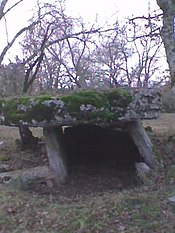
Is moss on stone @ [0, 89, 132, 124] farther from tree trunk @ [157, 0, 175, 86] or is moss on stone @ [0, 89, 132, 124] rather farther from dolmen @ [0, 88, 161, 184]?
tree trunk @ [157, 0, 175, 86]

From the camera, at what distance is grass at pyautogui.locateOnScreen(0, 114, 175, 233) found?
4145 mm

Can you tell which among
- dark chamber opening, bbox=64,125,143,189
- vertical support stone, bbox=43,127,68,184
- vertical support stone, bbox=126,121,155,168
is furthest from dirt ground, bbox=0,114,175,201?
vertical support stone, bbox=126,121,155,168

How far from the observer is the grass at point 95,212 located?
4.14 metres

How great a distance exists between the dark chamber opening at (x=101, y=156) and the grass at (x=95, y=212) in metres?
0.84

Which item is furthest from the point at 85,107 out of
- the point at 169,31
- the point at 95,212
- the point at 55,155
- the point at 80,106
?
the point at 169,31

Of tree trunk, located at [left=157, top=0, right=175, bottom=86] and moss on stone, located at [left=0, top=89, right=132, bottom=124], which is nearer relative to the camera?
moss on stone, located at [left=0, top=89, right=132, bottom=124]

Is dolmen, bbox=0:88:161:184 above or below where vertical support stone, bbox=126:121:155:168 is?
above

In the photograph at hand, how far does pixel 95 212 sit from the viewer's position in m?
4.43

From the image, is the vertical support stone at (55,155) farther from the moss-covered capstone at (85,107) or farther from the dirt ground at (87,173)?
the moss-covered capstone at (85,107)

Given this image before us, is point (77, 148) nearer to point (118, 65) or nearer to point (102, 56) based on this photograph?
point (102, 56)

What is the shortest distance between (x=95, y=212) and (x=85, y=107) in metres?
1.56

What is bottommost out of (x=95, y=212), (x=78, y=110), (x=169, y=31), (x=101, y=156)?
(x=95, y=212)

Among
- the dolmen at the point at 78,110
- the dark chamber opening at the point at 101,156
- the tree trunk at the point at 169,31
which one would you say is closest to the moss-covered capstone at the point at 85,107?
the dolmen at the point at 78,110

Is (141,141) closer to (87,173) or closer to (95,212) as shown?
(87,173)
